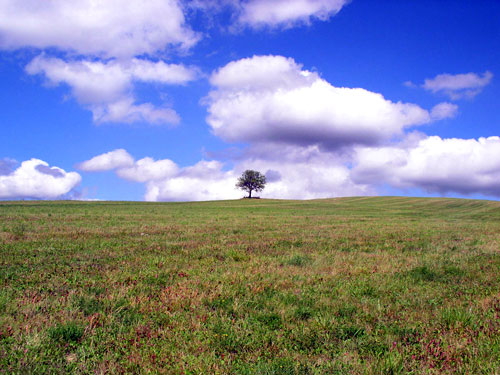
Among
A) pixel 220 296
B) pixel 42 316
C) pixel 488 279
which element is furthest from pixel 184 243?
pixel 488 279

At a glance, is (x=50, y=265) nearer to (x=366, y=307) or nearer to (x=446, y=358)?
(x=366, y=307)

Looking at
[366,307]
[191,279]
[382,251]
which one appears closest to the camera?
[366,307]

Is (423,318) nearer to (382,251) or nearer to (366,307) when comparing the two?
(366,307)

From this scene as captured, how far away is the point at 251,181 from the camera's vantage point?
116125 mm

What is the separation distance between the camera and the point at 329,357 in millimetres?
4430

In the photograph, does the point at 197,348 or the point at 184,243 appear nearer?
the point at 197,348

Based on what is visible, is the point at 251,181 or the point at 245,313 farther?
the point at 251,181

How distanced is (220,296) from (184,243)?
22.6 ft

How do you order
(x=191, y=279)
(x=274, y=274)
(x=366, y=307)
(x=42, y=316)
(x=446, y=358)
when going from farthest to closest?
(x=274, y=274) < (x=191, y=279) < (x=366, y=307) < (x=42, y=316) < (x=446, y=358)

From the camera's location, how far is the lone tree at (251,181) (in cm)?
11625

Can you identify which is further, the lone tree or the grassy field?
the lone tree

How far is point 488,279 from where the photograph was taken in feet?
27.0

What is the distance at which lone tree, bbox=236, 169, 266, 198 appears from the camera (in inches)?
4577

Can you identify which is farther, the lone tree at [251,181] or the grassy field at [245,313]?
the lone tree at [251,181]
